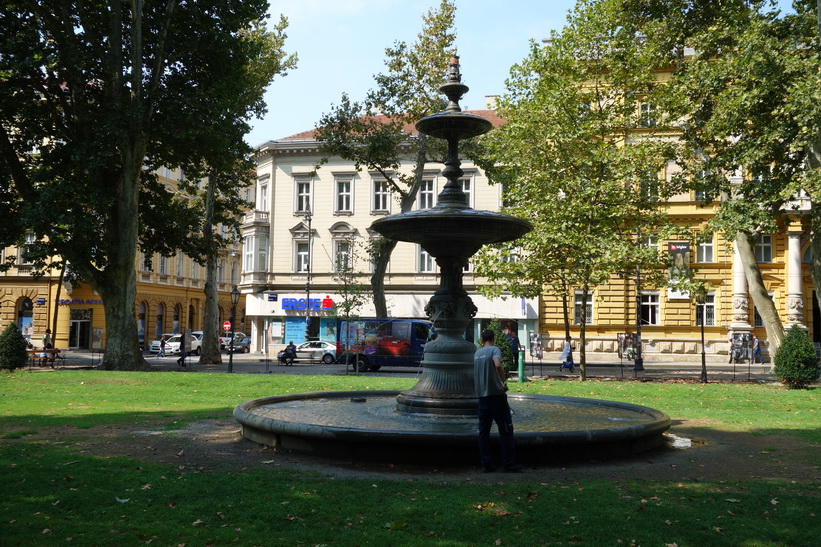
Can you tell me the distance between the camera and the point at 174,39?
25.4 metres

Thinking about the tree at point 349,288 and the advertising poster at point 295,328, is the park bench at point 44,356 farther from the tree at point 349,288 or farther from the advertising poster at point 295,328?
the advertising poster at point 295,328

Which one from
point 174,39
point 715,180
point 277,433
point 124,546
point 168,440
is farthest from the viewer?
point 174,39

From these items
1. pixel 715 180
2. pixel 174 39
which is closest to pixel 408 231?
pixel 715 180

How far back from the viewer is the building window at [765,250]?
133ft

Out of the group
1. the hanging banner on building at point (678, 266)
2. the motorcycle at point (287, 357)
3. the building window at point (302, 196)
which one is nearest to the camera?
the hanging banner on building at point (678, 266)

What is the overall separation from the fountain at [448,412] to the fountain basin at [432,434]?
1 centimetres

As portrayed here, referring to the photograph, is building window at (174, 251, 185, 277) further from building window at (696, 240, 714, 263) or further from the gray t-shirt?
the gray t-shirt

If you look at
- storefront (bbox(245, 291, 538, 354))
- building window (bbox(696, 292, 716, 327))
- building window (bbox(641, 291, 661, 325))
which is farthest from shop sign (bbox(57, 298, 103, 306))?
building window (bbox(696, 292, 716, 327))

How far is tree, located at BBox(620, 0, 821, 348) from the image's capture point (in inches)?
798

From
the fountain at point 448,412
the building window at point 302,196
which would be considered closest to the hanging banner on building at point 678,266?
the fountain at point 448,412

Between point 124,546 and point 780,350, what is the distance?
1953 centimetres

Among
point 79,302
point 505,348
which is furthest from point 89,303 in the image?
point 505,348

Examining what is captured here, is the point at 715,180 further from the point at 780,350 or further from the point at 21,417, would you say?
the point at 21,417

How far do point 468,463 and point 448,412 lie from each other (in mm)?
2067
